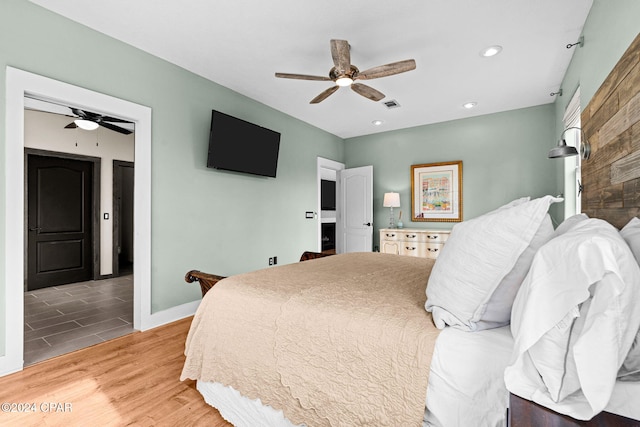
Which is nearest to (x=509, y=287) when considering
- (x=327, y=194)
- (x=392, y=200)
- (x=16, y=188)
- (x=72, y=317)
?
(x=16, y=188)

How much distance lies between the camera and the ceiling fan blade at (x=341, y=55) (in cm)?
231

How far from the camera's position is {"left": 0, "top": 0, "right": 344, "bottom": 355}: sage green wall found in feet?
7.38

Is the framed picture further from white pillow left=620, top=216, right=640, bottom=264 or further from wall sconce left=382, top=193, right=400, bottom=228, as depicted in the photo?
white pillow left=620, top=216, right=640, bottom=264

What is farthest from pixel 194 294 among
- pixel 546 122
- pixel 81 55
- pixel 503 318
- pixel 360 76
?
pixel 546 122

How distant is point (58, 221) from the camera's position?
480 cm

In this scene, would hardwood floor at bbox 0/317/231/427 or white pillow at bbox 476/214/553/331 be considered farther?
hardwood floor at bbox 0/317/231/427

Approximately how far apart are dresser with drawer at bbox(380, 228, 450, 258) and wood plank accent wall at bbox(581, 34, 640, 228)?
103 inches

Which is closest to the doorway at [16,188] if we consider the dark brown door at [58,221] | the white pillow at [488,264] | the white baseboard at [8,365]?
the white baseboard at [8,365]

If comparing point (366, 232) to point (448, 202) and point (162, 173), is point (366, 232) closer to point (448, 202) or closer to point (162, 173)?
point (448, 202)

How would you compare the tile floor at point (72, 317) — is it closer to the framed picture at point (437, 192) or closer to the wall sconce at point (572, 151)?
the wall sconce at point (572, 151)

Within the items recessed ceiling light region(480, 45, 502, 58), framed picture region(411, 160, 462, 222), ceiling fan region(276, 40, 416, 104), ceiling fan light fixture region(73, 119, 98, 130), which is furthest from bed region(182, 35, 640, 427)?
ceiling fan light fixture region(73, 119, 98, 130)

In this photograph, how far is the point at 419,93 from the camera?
12.5 feet

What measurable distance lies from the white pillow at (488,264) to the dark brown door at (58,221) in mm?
5695

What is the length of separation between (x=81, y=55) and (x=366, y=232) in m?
4.30
